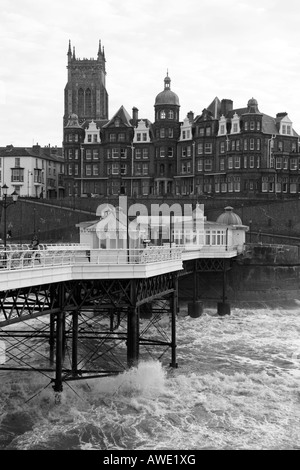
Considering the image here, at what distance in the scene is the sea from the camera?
2792 cm

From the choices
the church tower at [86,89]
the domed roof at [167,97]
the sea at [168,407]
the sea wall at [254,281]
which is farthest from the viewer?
the church tower at [86,89]

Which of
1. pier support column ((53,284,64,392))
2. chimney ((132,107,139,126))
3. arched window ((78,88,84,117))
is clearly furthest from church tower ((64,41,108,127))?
pier support column ((53,284,64,392))

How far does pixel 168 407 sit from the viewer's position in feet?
107

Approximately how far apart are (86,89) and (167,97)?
170 ft

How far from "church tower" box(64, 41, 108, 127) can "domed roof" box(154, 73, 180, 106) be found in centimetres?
4513

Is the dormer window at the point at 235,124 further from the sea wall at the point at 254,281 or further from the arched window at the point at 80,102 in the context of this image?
the arched window at the point at 80,102

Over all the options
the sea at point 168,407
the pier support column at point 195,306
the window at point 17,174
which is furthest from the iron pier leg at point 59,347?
the window at point 17,174

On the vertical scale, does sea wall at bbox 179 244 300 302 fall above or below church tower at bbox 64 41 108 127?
below

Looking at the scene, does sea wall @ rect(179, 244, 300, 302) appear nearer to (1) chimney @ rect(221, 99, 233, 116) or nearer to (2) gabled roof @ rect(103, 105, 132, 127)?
(1) chimney @ rect(221, 99, 233, 116)

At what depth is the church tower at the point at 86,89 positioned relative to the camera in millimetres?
150750

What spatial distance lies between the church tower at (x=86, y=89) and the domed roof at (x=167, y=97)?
45.1 meters

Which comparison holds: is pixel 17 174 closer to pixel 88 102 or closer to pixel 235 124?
pixel 235 124

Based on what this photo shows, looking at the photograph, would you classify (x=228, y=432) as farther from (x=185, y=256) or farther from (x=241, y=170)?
(x=241, y=170)
